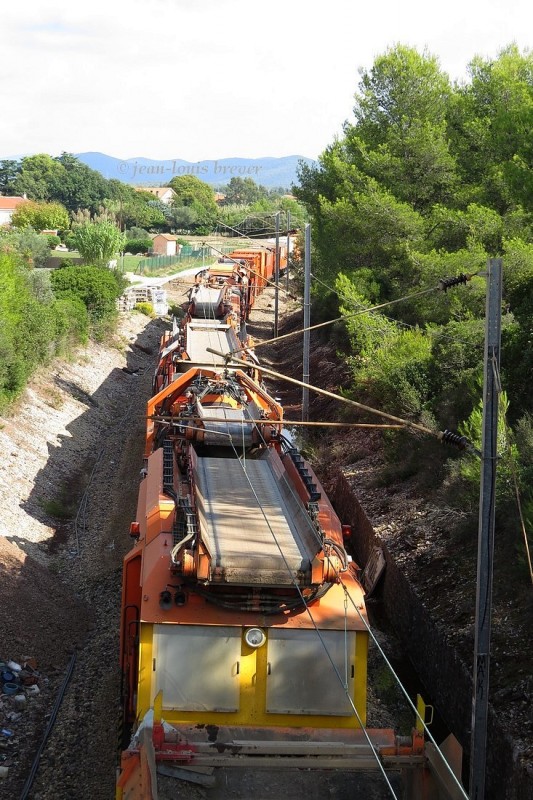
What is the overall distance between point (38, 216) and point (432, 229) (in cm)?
6564

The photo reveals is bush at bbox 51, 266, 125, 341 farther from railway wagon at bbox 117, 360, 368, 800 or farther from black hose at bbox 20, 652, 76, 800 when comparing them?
railway wagon at bbox 117, 360, 368, 800

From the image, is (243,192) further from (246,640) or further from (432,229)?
(246,640)

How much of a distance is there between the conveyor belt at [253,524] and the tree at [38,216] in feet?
253

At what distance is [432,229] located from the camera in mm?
26500

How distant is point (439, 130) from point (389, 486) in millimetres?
13120

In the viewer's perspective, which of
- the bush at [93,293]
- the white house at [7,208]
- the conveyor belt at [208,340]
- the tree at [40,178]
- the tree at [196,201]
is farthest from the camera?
the tree at [40,178]

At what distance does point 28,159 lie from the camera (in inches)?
4902

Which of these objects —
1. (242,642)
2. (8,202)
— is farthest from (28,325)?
(8,202)

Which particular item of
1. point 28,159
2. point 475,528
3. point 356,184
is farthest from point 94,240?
point 28,159

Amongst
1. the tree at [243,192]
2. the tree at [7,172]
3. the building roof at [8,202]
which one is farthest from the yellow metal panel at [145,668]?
the tree at [243,192]

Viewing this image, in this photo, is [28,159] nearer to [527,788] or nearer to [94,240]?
[94,240]

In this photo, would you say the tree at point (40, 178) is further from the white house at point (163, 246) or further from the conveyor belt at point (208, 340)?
the conveyor belt at point (208, 340)

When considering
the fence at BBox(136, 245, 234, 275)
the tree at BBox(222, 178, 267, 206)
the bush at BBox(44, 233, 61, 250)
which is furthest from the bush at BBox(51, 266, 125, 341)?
the tree at BBox(222, 178, 267, 206)

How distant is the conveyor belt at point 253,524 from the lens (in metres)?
8.11
